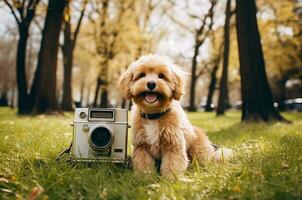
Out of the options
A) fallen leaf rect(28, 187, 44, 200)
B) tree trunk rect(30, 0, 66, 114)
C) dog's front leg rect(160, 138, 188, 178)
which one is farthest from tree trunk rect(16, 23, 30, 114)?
fallen leaf rect(28, 187, 44, 200)

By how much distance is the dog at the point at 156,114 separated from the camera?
3966 millimetres

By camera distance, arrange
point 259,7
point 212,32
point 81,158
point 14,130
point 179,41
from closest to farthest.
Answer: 1. point 81,158
2. point 14,130
3. point 259,7
4. point 212,32
5. point 179,41

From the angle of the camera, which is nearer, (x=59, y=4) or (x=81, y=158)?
Result: (x=81, y=158)

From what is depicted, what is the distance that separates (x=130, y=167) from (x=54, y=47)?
9.94 metres

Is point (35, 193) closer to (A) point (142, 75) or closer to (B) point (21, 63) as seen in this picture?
(A) point (142, 75)

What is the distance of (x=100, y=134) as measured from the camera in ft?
13.2

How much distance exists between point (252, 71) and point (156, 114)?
6.30 metres

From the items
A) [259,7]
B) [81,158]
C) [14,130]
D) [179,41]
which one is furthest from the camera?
[179,41]

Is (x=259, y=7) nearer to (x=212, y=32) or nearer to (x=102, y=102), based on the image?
(x=212, y=32)

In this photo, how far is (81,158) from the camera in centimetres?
400

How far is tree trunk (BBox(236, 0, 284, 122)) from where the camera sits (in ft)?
32.3

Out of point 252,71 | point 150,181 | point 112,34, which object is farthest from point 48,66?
point 112,34

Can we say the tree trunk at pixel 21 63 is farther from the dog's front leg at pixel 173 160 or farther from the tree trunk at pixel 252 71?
the dog's front leg at pixel 173 160

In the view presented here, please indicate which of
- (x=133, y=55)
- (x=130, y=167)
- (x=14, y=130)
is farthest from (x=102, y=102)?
(x=130, y=167)
